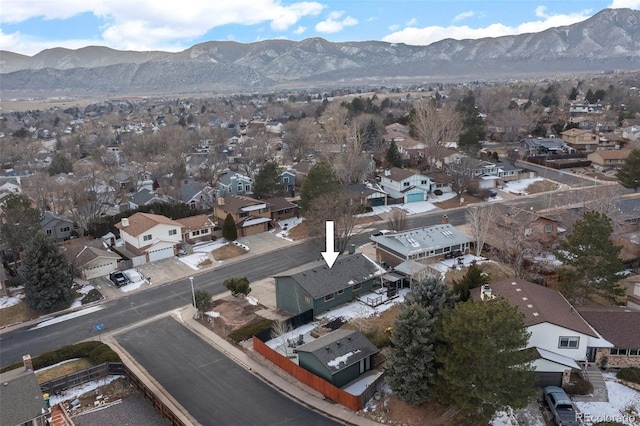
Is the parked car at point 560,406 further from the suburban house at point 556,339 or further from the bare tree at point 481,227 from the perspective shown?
the bare tree at point 481,227

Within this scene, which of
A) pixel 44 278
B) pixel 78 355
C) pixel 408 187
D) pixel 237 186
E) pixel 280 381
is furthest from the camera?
pixel 237 186

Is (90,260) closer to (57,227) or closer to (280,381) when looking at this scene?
(57,227)

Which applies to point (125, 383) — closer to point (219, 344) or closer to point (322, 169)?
point (219, 344)

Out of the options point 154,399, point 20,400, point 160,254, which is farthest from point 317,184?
point 20,400

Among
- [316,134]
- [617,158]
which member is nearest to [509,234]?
[617,158]

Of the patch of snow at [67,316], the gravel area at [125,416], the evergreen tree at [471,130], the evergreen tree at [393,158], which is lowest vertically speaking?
the patch of snow at [67,316]

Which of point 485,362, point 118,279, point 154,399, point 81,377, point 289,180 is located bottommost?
point 81,377

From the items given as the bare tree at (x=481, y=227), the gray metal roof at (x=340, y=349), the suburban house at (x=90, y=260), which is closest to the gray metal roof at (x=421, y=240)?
the bare tree at (x=481, y=227)
